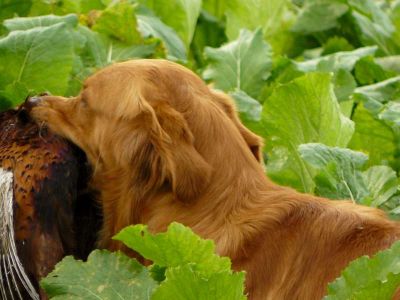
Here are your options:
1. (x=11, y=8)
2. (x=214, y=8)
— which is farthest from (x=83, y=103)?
(x=214, y=8)

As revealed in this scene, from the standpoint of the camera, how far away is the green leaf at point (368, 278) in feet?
13.3

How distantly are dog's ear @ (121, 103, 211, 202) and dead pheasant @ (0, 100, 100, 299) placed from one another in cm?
26

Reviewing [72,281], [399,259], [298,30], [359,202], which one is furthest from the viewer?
[298,30]

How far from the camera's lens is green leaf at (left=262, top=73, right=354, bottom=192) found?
19.2 feet

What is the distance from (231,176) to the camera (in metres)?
4.94

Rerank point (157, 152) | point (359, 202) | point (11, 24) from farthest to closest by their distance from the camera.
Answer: point (11, 24) < point (359, 202) < point (157, 152)

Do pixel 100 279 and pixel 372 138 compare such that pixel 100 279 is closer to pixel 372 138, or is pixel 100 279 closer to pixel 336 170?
pixel 336 170

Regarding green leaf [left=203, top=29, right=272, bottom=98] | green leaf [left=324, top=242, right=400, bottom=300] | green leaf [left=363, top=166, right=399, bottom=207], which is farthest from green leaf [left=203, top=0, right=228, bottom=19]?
green leaf [left=324, top=242, right=400, bottom=300]

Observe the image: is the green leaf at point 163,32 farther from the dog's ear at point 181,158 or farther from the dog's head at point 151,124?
the dog's ear at point 181,158

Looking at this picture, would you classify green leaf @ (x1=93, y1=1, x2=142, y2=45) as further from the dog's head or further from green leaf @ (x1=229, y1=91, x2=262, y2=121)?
the dog's head

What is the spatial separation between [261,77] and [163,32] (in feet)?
2.22

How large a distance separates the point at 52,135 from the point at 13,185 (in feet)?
0.87

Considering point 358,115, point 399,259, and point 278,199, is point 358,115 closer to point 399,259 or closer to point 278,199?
point 278,199

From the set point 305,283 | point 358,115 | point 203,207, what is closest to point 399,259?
point 305,283
